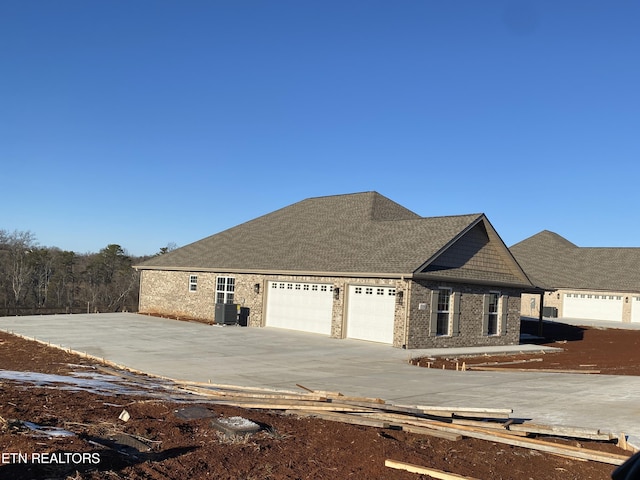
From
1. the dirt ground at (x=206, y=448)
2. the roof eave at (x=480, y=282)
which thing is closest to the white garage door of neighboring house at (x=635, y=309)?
the roof eave at (x=480, y=282)

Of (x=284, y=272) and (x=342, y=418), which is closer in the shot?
(x=342, y=418)

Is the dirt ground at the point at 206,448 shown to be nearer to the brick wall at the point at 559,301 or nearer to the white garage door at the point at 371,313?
the white garage door at the point at 371,313

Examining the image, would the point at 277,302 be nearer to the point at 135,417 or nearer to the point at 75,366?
the point at 75,366

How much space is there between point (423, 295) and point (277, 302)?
26.8 feet

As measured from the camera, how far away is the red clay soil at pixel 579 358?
1839 centimetres

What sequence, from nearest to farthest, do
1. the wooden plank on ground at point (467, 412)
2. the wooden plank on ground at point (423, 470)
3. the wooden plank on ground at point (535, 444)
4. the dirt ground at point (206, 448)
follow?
the dirt ground at point (206, 448)
the wooden plank on ground at point (423, 470)
the wooden plank on ground at point (535, 444)
the wooden plank on ground at point (467, 412)

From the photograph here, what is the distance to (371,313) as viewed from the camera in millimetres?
23281

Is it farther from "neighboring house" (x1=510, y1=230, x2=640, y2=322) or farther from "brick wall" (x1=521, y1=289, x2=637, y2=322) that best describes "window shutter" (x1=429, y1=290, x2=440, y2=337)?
"brick wall" (x1=521, y1=289, x2=637, y2=322)

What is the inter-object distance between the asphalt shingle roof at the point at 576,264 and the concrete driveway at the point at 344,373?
2925 cm

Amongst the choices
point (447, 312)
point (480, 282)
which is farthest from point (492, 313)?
point (447, 312)

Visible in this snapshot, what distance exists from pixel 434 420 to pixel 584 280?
4410cm

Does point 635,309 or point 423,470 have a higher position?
point 635,309

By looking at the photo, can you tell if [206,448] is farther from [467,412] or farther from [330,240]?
[330,240]

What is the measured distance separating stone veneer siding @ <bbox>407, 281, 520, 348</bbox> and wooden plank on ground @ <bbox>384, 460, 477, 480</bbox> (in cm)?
1553
